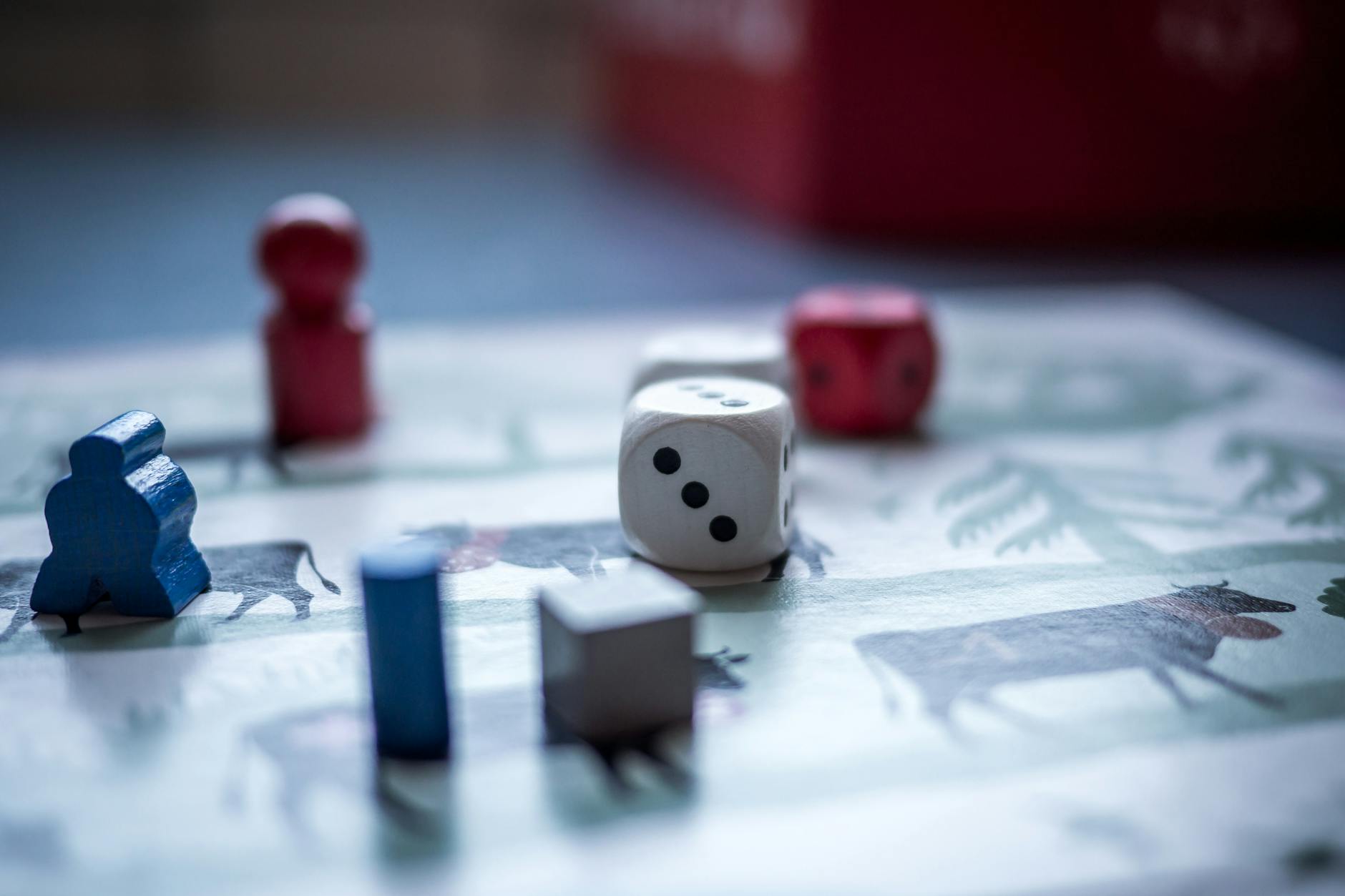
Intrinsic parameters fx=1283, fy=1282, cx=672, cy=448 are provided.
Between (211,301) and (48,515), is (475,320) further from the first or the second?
(48,515)

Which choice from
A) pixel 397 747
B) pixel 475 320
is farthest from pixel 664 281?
pixel 397 747

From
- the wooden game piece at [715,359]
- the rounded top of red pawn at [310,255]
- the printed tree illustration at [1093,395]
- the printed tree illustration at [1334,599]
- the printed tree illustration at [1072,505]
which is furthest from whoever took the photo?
the printed tree illustration at [1093,395]

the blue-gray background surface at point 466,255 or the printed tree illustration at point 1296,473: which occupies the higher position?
the blue-gray background surface at point 466,255

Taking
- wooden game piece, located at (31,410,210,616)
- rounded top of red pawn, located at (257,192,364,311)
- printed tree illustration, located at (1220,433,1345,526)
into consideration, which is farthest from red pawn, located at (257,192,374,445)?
printed tree illustration, located at (1220,433,1345,526)

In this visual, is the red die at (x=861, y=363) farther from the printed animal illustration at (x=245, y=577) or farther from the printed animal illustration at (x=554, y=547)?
the printed animal illustration at (x=245, y=577)

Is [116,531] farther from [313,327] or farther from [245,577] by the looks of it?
[313,327]

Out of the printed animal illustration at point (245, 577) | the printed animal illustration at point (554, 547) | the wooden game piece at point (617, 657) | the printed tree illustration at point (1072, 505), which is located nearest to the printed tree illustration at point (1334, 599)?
the printed tree illustration at point (1072, 505)

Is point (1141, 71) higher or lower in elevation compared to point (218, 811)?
higher
